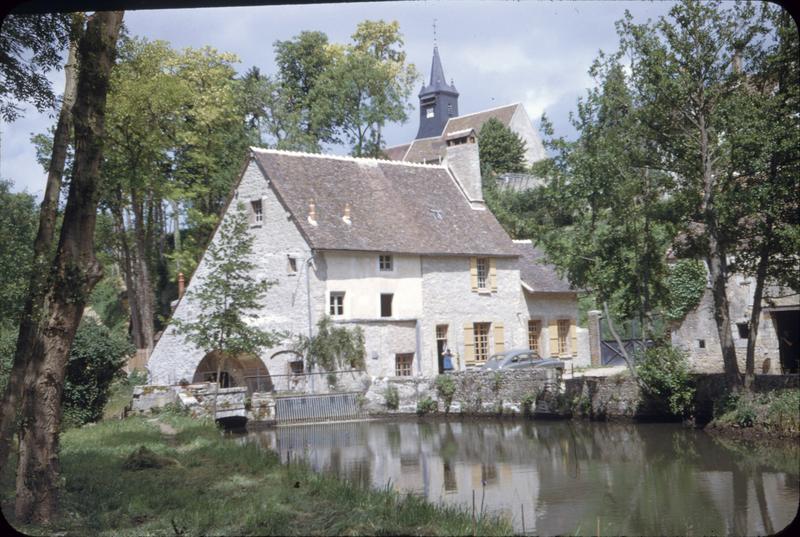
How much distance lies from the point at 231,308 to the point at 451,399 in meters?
7.08

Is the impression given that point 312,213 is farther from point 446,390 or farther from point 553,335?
point 553,335

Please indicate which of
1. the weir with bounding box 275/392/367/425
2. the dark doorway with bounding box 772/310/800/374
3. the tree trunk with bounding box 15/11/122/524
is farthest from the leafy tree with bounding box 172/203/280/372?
the dark doorway with bounding box 772/310/800/374

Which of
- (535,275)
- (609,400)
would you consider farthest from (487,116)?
(609,400)

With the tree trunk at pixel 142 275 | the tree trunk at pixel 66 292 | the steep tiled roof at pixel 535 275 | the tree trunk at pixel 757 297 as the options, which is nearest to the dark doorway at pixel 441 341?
the steep tiled roof at pixel 535 275

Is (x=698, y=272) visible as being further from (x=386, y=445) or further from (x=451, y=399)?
(x=386, y=445)

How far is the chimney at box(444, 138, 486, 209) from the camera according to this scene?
30797 mm

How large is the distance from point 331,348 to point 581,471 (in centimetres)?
1189

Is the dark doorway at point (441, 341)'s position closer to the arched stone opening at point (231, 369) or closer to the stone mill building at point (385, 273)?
the stone mill building at point (385, 273)

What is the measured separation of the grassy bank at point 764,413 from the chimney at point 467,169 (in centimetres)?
1634

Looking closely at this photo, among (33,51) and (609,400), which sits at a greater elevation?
(33,51)

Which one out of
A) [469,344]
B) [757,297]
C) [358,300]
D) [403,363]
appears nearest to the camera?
[757,297]

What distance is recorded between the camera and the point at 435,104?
5578 cm

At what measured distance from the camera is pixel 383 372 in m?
25.7

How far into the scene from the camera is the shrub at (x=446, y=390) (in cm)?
2295
